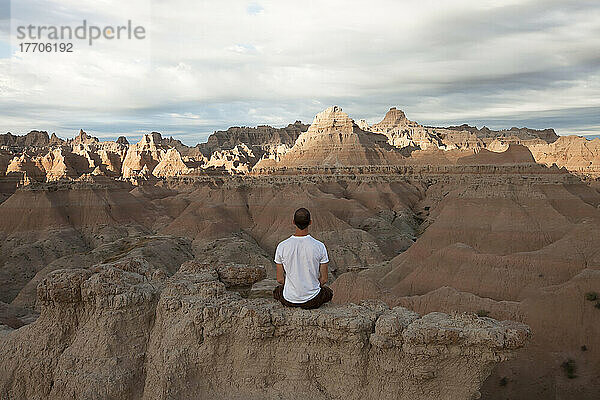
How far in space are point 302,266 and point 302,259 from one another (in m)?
0.15

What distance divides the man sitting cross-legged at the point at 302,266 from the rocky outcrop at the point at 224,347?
0.28 m

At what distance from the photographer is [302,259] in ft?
24.0

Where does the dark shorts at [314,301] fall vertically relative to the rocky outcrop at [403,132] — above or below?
below

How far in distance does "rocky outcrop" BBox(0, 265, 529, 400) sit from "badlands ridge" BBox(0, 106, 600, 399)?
0.03 meters

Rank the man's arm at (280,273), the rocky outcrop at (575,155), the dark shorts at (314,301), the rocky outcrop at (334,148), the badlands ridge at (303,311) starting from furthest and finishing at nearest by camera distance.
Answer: the rocky outcrop at (334,148)
the rocky outcrop at (575,155)
the dark shorts at (314,301)
the badlands ridge at (303,311)
the man's arm at (280,273)

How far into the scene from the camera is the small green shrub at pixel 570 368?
21.0m

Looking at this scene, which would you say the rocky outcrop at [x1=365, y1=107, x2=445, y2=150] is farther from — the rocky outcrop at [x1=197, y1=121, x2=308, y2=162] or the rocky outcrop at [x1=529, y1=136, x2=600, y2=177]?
the rocky outcrop at [x1=529, y1=136, x2=600, y2=177]

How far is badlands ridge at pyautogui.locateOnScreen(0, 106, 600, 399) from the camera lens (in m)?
7.89

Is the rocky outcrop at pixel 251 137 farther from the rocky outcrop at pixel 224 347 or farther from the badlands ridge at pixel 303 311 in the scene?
the rocky outcrop at pixel 224 347

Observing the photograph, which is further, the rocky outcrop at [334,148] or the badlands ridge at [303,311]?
the rocky outcrop at [334,148]

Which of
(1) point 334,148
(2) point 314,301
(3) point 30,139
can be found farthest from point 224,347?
(3) point 30,139

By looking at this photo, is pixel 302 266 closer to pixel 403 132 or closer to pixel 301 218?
pixel 301 218

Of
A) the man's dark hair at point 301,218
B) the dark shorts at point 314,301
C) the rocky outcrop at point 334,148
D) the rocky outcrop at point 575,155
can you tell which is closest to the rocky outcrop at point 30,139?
the rocky outcrop at point 334,148

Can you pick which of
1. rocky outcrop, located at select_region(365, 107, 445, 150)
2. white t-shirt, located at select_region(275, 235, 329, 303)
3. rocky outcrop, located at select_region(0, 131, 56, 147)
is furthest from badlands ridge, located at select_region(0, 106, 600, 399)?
rocky outcrop, located at select_region(0, 131, 56, 147)
